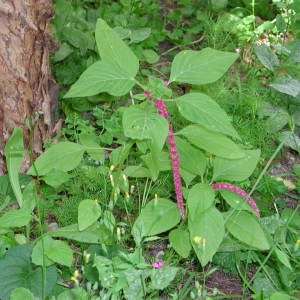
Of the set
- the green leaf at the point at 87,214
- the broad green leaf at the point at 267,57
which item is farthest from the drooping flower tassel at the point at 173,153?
the broad green leaf at the point at 267,57

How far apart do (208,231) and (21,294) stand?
0.66 meters

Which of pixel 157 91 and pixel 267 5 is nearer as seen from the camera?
pixel 157 91

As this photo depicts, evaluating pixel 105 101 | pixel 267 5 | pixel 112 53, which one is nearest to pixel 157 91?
pixel 112 53

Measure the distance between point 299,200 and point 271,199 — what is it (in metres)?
0.16

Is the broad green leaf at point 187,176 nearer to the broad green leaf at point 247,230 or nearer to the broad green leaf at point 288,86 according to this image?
the broad green leaf at point 247,230

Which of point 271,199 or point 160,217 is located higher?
point 160,217

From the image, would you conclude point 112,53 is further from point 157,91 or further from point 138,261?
point 138,261

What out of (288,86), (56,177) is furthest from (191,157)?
(288,86)

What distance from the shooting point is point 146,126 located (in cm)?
187

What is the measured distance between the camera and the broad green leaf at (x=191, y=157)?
2195 millimetres

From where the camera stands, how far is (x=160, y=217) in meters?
2.18

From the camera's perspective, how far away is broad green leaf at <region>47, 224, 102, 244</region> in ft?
7.33

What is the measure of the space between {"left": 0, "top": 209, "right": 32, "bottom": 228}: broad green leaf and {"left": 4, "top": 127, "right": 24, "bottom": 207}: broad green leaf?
0.18m

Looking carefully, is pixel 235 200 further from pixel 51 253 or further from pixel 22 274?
pixel 22 274
